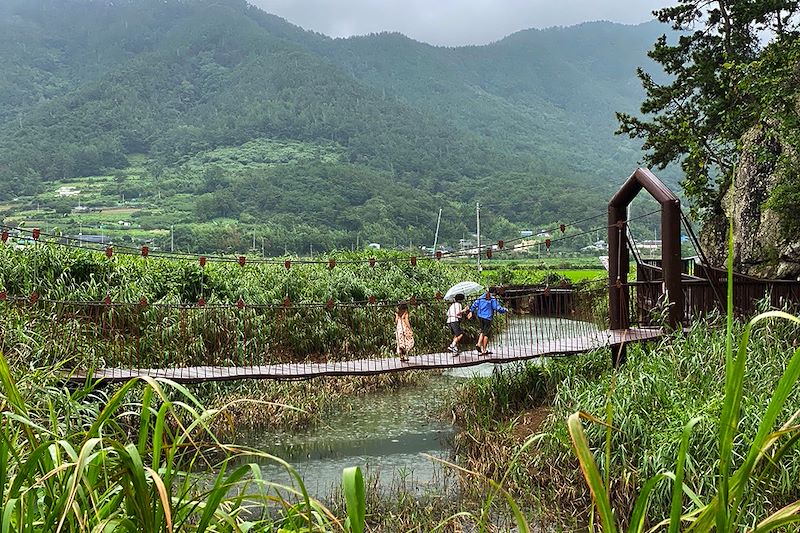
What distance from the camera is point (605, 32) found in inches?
5979

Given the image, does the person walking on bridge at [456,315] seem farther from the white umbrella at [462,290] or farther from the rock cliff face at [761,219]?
the rock cliff face at [761,219]

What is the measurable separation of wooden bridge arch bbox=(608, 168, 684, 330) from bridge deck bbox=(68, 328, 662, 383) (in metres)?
0.24

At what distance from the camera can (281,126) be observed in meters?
64.8

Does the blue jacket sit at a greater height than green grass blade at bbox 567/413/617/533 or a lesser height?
lesser

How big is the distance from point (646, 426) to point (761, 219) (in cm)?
518

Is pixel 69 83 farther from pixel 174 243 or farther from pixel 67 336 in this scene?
pixel 67 336

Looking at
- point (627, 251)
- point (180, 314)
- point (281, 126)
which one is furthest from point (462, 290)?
point (281, 126)

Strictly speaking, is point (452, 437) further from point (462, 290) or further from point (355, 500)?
point (355, 500)

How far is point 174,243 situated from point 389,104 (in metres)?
39.6

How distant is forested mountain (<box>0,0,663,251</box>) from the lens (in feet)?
143

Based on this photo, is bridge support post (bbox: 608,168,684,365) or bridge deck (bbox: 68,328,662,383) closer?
bridge deck (bbox: 68,328,662,383)

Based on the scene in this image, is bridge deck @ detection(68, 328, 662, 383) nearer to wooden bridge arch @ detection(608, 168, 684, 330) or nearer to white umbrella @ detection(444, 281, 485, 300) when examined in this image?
wooden bridge arch @ detection(608, 168, 684, 330)

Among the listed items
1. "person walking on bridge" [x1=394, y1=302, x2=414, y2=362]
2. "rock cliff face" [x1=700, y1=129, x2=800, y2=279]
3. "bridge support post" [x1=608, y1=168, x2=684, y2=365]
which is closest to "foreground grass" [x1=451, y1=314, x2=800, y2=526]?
"bridge support post" [x1=608, y1=168, x2=684, y2=365]

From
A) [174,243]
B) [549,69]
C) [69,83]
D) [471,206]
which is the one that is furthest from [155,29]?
[174,243]
